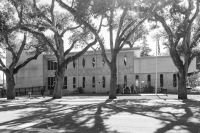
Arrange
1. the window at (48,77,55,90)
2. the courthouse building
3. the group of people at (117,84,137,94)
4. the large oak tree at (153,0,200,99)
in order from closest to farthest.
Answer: the large oak tree at (153,0,200,99)
the group of people at (117,84,137,94)
the courthouse building
the window at (48,77,55,90)

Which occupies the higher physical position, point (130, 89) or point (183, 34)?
point (183, 34)

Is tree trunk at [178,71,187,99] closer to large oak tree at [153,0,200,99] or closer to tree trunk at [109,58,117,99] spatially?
large oak tree at [153,0,200,99]

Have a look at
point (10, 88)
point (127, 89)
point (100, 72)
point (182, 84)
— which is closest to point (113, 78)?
point (182, 84)

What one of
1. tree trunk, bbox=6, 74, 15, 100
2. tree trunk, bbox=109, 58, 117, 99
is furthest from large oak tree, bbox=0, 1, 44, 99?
tree trunk, bbox=109, 58, 117, 99

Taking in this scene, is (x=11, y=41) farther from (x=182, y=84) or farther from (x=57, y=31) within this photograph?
(x=182, y=84)

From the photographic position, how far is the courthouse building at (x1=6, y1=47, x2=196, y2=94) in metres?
33.0

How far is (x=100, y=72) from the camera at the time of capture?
123 feet

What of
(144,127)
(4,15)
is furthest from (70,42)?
(144,127)

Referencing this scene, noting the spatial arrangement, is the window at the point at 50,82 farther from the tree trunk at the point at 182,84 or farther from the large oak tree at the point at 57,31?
the tree trunk at the point at 182,84

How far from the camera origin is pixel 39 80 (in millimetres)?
41719

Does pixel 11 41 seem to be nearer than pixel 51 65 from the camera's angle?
Yes

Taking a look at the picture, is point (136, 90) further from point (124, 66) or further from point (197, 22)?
point (197, 22)

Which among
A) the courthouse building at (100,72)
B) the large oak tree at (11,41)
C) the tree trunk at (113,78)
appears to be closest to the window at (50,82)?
the courthouse building at (100,72)

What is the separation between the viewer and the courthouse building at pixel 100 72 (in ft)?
108
